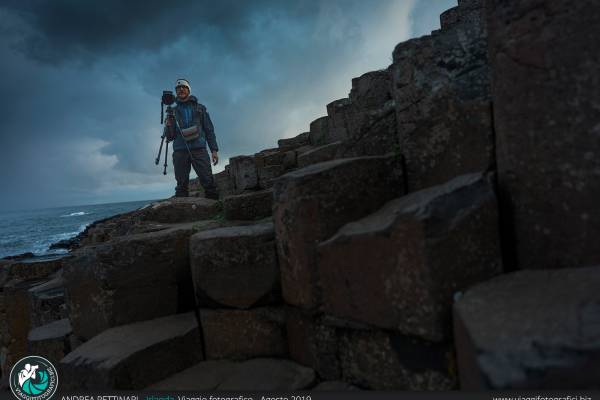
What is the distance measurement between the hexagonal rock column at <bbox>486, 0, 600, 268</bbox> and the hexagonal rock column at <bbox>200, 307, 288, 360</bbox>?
1706mm

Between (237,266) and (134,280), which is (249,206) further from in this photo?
(134,280)

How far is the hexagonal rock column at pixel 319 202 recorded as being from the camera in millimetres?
2236

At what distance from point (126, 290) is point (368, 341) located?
209 cm

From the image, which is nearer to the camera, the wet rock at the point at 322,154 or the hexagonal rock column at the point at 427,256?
the hexagonal rock column at the point at 427,256

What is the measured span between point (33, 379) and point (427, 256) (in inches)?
108

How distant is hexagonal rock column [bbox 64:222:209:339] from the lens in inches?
118

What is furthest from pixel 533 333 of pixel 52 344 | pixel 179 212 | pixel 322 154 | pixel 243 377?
pixel 52 344

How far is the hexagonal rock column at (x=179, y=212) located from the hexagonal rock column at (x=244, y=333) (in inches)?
71.1

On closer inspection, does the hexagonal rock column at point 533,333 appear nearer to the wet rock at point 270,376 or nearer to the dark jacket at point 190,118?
the wet rock at point 270,376

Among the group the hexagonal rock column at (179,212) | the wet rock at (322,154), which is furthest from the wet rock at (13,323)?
the wet rock at (322,154)

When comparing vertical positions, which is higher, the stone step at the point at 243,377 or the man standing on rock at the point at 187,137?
the man standing on rock at the point at 187,137

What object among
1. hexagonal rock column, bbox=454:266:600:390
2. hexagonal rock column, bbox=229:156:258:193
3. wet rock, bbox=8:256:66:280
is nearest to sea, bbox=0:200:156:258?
wet rock, bbox=8:256:66:280

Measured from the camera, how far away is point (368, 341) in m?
2.10

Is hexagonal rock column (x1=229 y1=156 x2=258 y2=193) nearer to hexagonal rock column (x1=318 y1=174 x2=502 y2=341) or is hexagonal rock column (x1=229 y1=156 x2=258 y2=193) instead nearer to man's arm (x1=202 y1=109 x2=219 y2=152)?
man's arm (x1=202 y1=109 x2=219 y2=152)
